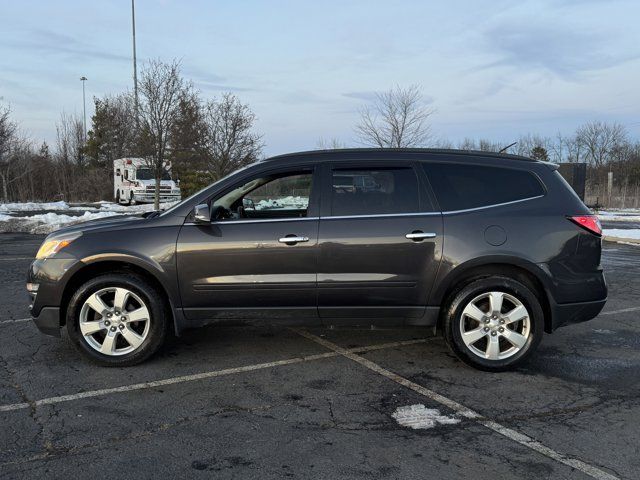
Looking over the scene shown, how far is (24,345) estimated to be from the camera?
5105 mm

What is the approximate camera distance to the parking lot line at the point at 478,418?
2953 millimetres

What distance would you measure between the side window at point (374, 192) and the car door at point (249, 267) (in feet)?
0.89

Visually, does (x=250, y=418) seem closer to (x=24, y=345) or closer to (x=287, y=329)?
(x=287, y=329)

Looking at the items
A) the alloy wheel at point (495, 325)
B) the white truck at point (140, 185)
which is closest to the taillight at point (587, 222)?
the alloy wheel at point (495, 325)

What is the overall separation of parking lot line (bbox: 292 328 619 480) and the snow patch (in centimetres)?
15

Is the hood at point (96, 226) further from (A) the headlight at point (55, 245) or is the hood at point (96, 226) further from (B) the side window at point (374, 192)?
(B) the side window at point (374, 192)

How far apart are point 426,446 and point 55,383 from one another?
295cm

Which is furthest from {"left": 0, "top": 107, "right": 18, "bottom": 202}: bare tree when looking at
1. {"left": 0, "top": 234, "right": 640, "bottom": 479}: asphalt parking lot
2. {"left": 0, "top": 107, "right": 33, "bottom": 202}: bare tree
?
{"left": 0, "top": 234, "right": 640, "bottom": 479}: asphalt parking lot

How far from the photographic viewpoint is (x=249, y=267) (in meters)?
4.42

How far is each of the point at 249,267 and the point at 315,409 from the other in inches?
52.5

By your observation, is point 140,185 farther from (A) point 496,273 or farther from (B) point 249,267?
(A) point 496,273

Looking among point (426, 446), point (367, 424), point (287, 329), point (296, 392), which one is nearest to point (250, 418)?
point (296, 392)

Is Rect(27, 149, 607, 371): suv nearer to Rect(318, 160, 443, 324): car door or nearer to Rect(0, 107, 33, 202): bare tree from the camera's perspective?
Rect(318, 160, 443, 324): car door

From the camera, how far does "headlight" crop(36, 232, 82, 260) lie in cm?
450
